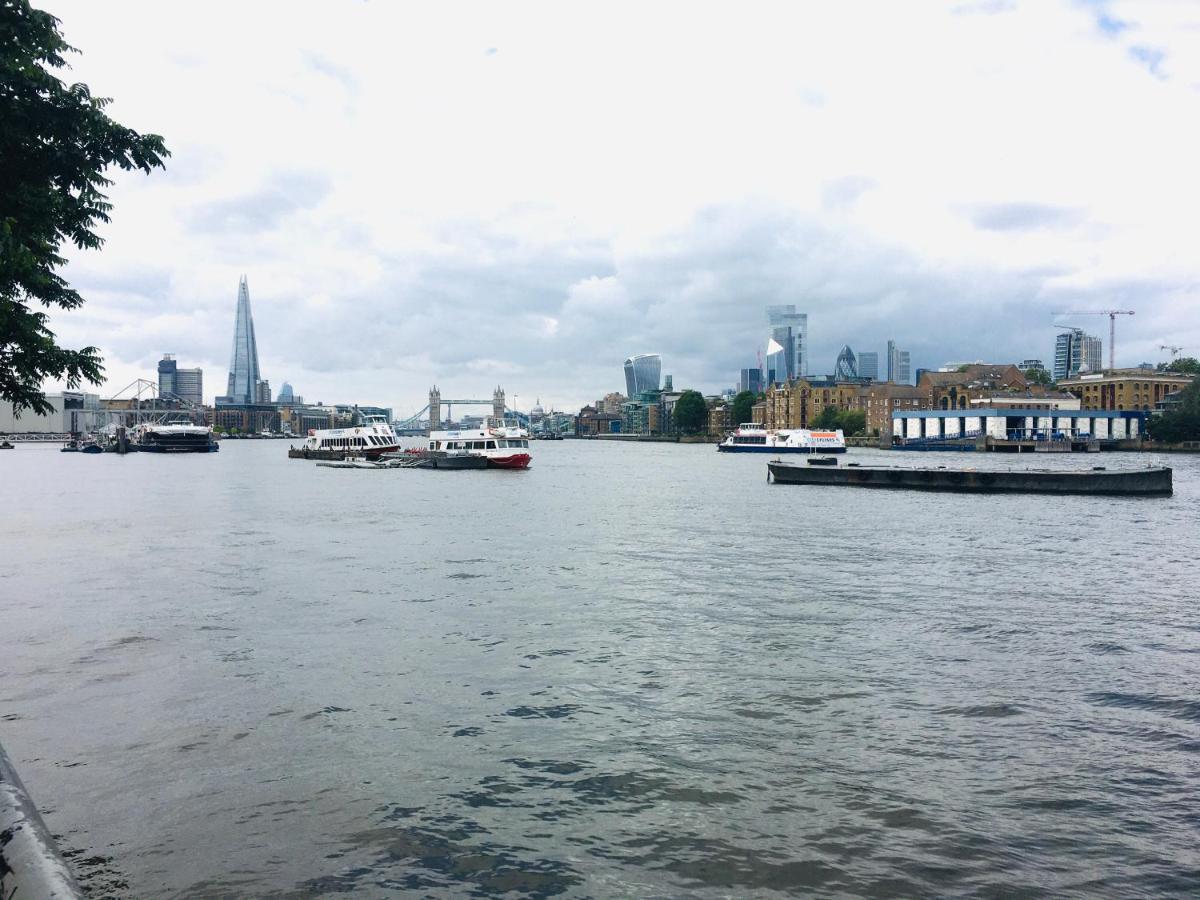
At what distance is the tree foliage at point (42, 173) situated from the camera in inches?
516

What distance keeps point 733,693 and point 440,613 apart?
9413 mm

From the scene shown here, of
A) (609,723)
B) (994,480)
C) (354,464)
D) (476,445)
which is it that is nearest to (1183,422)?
(994,480)

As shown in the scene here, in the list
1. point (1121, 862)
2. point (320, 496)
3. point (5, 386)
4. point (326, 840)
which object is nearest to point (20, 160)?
point (5, 386)

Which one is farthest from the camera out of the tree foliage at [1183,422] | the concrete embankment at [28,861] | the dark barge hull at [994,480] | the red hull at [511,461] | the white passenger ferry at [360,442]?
the tree foliage at [1183,422]

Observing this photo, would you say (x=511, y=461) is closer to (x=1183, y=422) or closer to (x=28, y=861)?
(x=28, y=861)

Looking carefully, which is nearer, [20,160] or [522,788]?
[522,788]

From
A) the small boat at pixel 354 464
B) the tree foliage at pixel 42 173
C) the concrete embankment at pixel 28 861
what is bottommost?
the small boat at pixel 354 464

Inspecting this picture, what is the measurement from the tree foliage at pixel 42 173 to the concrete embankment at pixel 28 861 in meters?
9.69

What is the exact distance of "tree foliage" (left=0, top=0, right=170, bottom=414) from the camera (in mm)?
13102

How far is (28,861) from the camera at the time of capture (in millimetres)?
4199

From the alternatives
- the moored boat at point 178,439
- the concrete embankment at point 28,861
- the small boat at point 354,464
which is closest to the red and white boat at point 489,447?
Answer: the small boat at point 354,464

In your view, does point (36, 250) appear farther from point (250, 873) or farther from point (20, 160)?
point (250, 873)

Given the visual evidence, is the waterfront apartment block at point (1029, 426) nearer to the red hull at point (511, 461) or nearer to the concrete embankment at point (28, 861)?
the red hull at point (511, 461)

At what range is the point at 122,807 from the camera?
10211 millimetres
